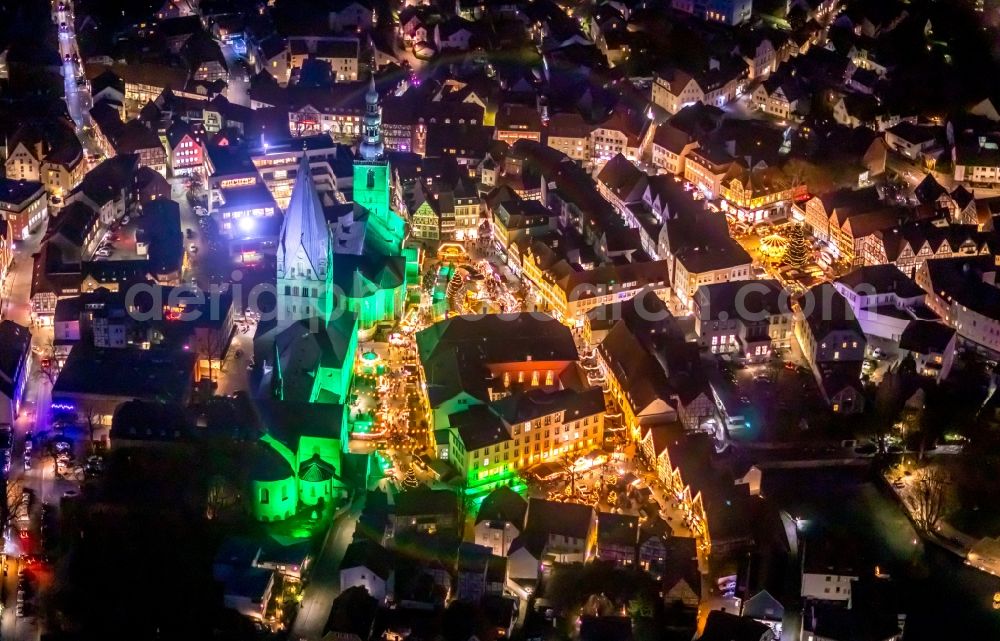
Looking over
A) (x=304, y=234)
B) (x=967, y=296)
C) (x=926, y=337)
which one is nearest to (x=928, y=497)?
(x=926, y=337)

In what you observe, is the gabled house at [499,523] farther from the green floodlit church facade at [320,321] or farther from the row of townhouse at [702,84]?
the row of townhouse at [702,84]

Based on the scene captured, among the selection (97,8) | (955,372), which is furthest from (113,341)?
(97,8)

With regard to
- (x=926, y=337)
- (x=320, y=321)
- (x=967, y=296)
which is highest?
(x=967, y=296)

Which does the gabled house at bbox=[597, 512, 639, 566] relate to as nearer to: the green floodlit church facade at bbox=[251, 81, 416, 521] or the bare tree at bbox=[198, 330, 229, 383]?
the green floodlit church facade at bbox=[251, 81, 416, 521]

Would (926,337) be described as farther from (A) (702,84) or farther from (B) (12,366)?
(B) (12,366)

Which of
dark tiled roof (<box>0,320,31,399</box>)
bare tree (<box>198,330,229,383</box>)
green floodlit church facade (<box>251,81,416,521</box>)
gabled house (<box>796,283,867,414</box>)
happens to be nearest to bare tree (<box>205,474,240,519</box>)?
green floodlit church facade (<box>251,81,416,521</box>)

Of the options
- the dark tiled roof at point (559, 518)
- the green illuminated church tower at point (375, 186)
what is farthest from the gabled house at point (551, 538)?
the green illuminated church tower at point (375, 186)

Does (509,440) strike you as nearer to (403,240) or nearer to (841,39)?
(403,240)
